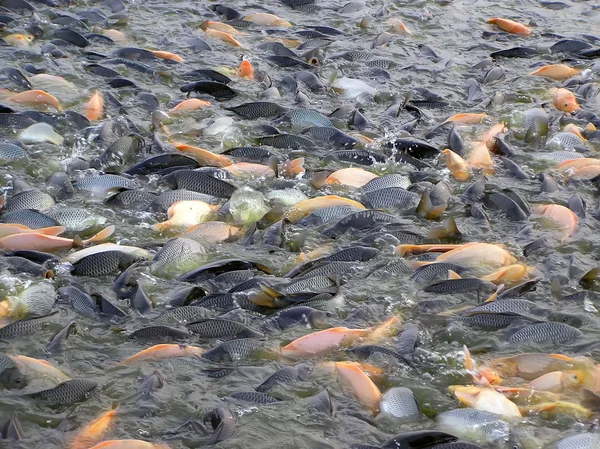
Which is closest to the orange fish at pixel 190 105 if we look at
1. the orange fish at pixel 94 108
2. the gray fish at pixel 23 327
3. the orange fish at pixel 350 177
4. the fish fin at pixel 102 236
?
the orange fish at pixel 94 108

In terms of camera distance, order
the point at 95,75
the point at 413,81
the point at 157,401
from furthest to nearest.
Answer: the point at 413,81 < the point at 95,75 < the point at 157,401

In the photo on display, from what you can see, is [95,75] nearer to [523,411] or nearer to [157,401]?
[157,401]

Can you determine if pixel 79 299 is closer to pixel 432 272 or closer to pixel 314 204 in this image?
pixel 314 204

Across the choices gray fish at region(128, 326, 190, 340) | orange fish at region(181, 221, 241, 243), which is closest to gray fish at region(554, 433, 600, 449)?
gray fish at region(128, 326, 190, 340)

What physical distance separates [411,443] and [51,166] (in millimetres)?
4154

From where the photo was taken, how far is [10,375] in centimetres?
445

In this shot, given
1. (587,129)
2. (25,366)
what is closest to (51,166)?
(25,366)

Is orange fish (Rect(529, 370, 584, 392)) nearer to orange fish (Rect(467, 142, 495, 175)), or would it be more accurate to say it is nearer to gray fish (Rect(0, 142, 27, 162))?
orange fish (Rect(467, 142, 495, 175))

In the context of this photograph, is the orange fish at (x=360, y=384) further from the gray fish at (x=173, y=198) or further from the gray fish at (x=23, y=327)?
the gray fish at (x=173, y=198)

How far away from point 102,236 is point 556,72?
6.04 metres

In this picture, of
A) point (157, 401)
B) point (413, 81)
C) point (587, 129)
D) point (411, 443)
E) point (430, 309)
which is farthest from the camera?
point (413, 81)

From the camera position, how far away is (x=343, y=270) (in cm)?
560

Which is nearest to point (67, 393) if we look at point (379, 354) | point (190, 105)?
point (379, 354)

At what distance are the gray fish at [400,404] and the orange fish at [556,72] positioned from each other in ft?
19.7
